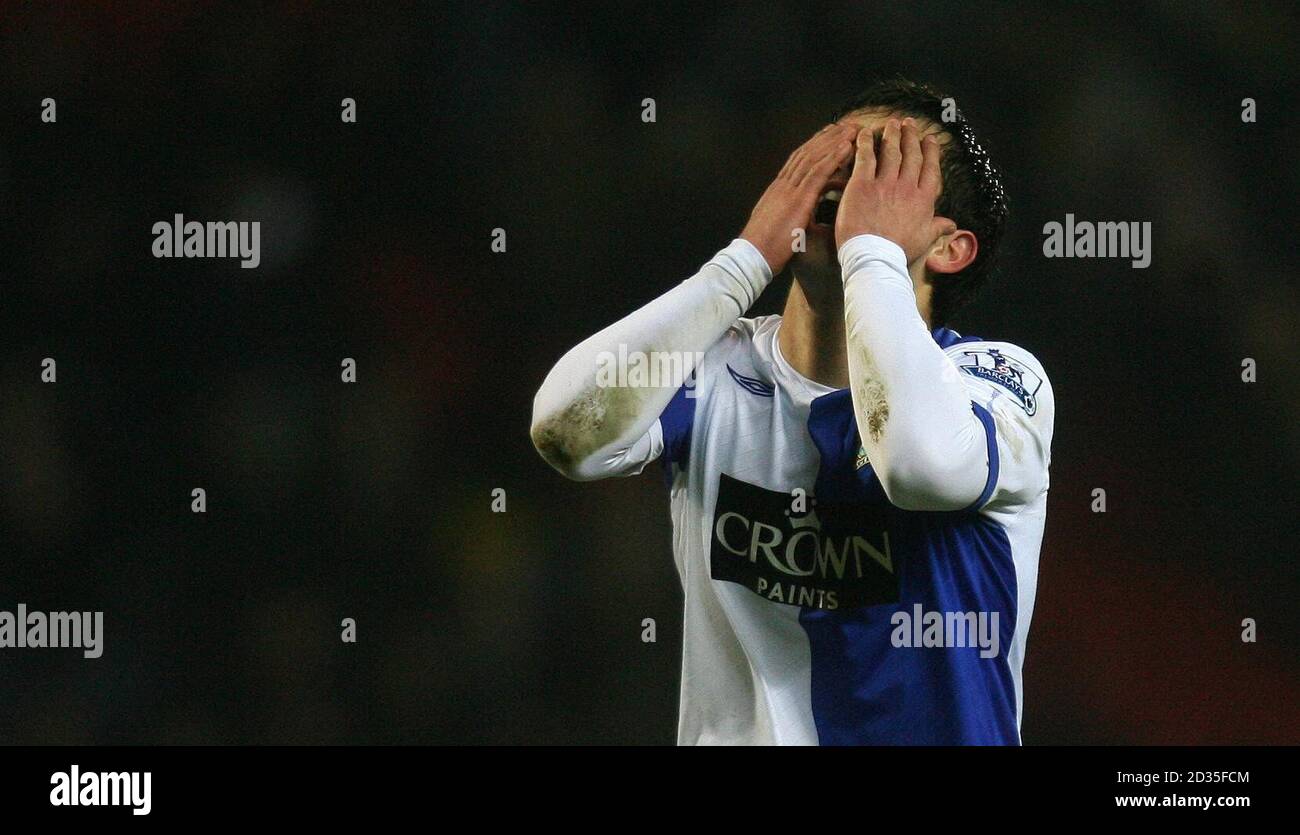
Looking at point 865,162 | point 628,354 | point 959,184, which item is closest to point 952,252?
point 959,184

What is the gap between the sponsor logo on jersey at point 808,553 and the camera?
1.86 meters

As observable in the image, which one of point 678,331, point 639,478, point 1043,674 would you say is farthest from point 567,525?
point 1043,674

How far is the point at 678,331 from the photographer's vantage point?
5.86 feet

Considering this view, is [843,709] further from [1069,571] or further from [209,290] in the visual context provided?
[209,290]

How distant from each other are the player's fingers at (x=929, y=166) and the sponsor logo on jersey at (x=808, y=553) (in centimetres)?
48

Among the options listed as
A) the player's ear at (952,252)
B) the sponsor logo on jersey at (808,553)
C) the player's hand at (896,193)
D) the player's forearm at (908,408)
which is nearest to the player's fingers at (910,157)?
the player's hand at (896,193)

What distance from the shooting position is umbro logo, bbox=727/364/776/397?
1.95 m

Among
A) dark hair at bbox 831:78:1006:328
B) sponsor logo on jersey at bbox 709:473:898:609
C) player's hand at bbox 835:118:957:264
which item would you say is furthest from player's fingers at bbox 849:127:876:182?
sponsor logo on jersey at bbox 709:473:898:609

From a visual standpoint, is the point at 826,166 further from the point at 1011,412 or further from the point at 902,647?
the point at 902,647

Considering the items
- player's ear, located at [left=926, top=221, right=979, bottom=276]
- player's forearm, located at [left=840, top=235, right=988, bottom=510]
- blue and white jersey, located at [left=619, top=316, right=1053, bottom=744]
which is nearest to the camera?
player's forearm, located at [left=840, top=235, right=988, bottom=510]

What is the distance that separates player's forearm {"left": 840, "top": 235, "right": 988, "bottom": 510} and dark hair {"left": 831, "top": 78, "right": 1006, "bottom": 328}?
31 centimetres

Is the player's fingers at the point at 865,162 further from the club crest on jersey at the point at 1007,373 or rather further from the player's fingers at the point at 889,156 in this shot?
the club crest on jersey at the point at 1007,373

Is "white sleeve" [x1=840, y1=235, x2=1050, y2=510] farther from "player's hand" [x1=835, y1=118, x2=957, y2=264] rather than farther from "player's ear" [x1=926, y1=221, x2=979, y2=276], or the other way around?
"player's ear" [x1=926, y1=221, x2=979, y2=276]

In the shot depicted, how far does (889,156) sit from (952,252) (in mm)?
197
